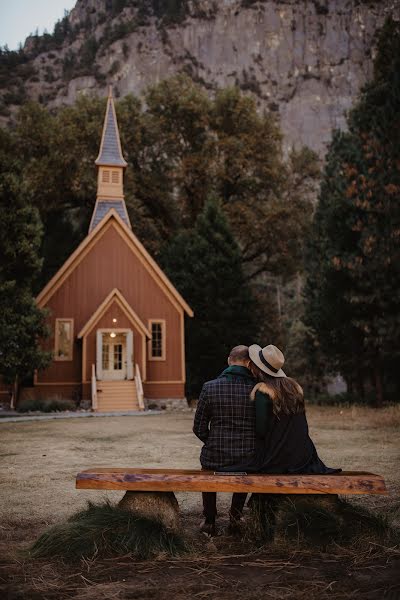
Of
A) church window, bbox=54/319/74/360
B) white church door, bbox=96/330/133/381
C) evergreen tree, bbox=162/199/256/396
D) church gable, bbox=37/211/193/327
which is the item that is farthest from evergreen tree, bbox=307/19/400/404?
church window, bbox=54/319/74/360

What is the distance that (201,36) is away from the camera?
122062 mm

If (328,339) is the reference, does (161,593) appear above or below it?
below

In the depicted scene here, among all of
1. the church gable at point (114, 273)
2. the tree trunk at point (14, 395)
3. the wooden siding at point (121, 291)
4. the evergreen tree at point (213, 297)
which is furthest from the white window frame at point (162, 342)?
the tree trunk at point (14, 395)

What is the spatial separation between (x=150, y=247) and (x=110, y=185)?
7628mm

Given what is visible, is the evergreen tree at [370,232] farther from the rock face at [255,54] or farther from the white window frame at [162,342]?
the rock face at [255,54]

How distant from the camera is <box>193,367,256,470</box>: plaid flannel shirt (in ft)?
15.1

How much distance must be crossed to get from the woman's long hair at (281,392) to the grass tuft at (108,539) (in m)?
1.25

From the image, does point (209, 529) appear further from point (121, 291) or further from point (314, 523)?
point (121, 291)

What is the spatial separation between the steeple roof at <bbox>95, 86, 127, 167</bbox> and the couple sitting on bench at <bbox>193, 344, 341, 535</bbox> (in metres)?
23.5

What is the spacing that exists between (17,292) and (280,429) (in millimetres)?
15808

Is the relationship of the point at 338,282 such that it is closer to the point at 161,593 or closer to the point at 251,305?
the point at 251,305

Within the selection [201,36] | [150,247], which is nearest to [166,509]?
[150,247]

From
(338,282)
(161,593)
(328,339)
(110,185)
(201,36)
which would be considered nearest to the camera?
(161,593)

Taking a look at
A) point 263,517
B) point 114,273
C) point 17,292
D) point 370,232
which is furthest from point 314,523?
point 114,273
